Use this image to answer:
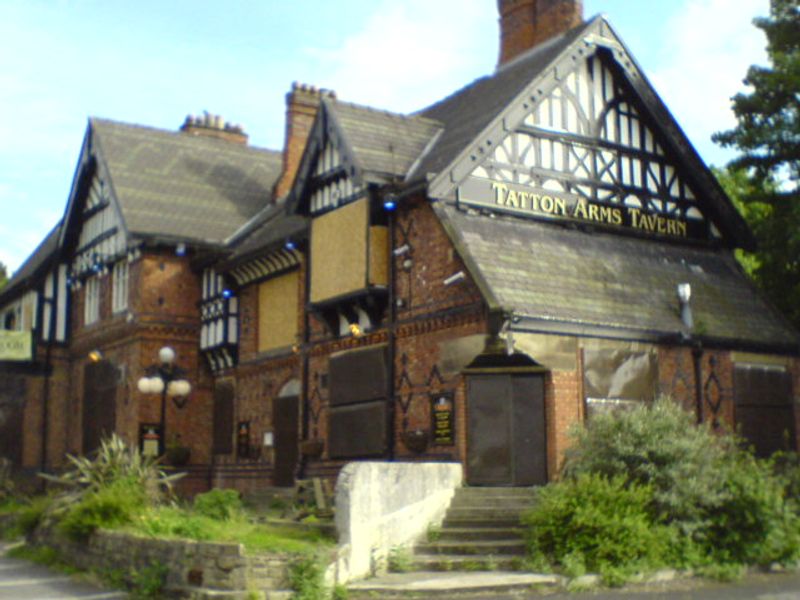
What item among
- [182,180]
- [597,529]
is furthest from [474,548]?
[182,180]

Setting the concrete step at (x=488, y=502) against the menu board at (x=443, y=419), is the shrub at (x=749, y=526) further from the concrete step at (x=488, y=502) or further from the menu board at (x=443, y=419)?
the menu board at (x=443, y=419)

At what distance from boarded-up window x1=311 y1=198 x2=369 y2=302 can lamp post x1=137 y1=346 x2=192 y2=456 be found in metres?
5.48

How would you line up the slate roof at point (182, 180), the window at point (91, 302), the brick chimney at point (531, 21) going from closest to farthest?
the brick chimney at point (531, 21) < the slate roof at point (182, 180) < the window at point (91, 302)

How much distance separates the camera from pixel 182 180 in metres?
28.6

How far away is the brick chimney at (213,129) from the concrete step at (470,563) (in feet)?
69.9

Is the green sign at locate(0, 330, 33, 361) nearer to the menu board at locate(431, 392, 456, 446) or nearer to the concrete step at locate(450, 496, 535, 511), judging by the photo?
the menu board at locate(431, 392, 456, 446)

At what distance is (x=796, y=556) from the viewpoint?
48.6 ft

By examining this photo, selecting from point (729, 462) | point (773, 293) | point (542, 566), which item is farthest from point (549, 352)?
point (773, 293)

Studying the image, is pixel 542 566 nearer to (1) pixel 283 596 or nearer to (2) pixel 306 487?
(1) pixel 283 596

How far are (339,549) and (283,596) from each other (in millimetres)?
1005

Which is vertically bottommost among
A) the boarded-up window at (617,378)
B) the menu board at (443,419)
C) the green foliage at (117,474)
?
the green foliage at (117,474)

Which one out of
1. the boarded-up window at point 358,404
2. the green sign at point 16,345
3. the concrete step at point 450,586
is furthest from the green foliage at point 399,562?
the green sign at point 16,345

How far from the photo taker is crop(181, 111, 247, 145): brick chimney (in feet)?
110

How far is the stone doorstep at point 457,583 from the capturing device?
508 inches
